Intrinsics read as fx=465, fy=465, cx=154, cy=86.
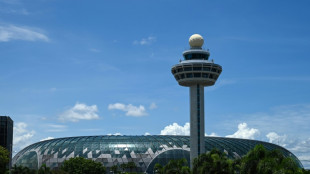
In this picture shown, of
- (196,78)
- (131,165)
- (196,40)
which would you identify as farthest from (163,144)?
(196,40)

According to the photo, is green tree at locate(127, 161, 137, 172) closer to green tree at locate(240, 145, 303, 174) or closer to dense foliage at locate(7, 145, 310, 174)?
dense foliage at locate(7, 145, 310, 174)

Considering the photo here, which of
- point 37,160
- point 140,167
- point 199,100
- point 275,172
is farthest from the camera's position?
point 37,160

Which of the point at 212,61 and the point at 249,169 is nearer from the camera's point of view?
the point at 249,169

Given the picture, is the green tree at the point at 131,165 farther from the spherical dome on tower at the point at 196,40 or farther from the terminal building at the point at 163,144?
the spherical dome on tower at the point at 196,40

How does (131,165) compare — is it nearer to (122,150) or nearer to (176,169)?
(122,150)

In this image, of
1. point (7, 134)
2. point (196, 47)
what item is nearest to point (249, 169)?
point (196, 47)

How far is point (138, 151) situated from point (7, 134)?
64714 mm

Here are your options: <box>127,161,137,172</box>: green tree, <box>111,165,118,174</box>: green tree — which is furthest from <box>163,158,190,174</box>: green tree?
<box>127,161,137,172</box>: green tree

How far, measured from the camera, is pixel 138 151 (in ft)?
462

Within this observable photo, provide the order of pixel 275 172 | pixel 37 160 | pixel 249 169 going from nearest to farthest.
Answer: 1. pixel 275 172
2. pixel 249 169
3. pixel 37 160

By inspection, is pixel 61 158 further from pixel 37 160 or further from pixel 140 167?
pixel 140 167

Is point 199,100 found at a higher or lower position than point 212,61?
lower

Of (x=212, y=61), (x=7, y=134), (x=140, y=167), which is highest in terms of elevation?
(x=212, y=61)

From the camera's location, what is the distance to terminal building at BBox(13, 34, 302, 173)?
127500 mm
